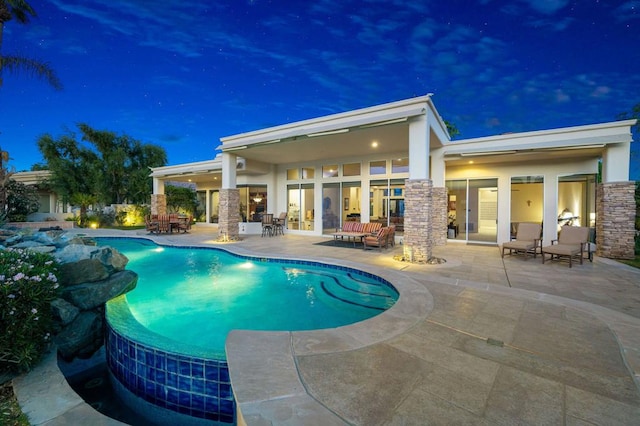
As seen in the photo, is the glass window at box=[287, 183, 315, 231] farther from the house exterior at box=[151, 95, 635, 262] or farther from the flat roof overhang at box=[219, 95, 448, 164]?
the flat roof overhang at box=[219, 95, 448, 164]

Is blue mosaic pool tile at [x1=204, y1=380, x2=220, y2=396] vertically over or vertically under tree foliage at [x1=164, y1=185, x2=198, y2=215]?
under

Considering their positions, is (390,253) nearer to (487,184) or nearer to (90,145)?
(487,184)

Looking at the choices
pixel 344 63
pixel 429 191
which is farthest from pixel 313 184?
pixel 344 63

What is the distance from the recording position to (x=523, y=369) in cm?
243

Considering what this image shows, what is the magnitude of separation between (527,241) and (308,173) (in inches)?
372

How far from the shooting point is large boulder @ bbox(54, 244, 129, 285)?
4.43 m

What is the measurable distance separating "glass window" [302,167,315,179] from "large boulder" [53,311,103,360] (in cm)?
1062

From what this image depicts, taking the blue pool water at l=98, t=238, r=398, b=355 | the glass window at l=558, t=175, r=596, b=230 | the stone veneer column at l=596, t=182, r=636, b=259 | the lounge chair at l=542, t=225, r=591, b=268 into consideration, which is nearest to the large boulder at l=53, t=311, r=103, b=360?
the blue pool water at l=98, t=238, r=398, b=355

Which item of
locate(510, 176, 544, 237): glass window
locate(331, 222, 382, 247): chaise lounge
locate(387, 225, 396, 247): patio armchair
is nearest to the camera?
locate(387, 225, 396, 247): patio armchair

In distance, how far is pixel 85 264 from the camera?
462 centimetres

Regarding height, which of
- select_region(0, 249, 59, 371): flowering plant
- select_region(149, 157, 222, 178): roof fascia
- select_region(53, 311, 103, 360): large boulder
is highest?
select_region(149, 157, 222, 178): roof fascia

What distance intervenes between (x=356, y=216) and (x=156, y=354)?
1089cm

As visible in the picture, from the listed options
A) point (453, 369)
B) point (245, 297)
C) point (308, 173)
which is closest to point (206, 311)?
point (245, 297)

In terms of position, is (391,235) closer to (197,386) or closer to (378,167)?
(378,167)
